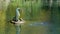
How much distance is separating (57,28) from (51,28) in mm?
271

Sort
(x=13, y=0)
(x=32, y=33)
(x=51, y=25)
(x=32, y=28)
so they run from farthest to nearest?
1. (x=13, y=0)
2. (x=51, y=25)
3. (x=32, y=28)
4. (x=32, y=33)

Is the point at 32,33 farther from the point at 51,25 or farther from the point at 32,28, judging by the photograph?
the point at 51,25

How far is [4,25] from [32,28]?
57.2 inches

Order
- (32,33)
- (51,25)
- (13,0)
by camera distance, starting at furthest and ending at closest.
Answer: (13,0), (51,25), (32,33)

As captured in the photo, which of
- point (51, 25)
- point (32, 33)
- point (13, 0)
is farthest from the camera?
point (13, 0)

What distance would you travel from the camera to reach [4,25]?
1268 centimetres

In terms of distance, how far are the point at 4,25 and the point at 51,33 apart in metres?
2.57

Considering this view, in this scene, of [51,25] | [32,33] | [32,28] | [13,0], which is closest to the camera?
[32,33]

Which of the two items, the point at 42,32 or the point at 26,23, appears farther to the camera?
the point at 26,23

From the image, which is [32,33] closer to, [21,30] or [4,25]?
[21,30]

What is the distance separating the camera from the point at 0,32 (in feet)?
37.0

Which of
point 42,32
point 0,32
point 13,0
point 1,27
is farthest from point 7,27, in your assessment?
point 13,0

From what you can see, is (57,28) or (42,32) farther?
(57,28)

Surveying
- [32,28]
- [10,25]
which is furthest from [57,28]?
[10,25]
